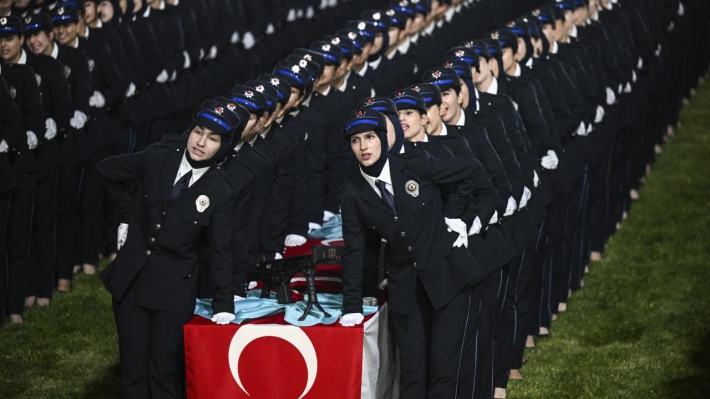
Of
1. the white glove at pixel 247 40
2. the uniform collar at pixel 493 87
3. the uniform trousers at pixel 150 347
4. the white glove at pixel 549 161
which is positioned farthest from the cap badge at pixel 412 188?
the white glove at pixel 247 40

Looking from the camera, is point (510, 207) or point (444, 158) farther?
point (510, 207)

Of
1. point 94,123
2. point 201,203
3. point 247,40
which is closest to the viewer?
point 201,203

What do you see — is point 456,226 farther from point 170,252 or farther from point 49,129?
point 49,129

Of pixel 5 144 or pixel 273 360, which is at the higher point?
pixel 5 144

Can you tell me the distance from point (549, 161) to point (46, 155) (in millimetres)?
3928

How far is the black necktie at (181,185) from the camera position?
27.0 feet

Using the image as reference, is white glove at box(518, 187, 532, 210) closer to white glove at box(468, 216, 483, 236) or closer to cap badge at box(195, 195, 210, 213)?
white glove at box(468, 216, 483, 236)

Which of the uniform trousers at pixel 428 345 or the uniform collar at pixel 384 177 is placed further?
the uniform trousers at pixel 428 345

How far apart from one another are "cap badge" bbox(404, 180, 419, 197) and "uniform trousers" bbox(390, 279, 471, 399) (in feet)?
1.70

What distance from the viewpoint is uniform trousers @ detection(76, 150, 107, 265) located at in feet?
40.4

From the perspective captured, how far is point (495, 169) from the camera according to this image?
364 inches

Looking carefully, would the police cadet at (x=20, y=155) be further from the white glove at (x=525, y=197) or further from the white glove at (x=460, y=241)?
the white glove at (x=460, y=241)

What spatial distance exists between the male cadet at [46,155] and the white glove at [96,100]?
65 cm

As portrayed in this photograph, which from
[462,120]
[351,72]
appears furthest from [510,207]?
[351,72]
